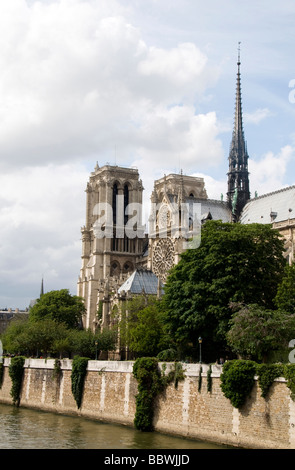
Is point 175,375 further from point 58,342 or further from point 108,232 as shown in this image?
point 108,232

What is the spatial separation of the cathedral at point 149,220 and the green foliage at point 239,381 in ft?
95.5

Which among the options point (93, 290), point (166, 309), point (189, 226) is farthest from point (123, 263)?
point (166, 309)

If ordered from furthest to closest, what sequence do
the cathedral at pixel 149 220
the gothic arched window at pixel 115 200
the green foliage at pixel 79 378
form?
the gothic arched window at pixel 115 200, the cathedral at pixel 149 220, the green foliage at pixel 79 378

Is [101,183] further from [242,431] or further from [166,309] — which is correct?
[242,431]

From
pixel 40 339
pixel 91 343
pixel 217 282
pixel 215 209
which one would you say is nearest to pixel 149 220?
pixel 215 209

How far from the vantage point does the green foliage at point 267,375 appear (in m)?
28.0

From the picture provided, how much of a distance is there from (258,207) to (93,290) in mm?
23879

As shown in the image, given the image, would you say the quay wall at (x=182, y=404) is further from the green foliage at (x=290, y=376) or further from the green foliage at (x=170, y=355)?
the green foliage at (x=170, y=355)

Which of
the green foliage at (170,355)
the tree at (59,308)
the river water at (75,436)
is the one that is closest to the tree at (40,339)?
the tree at (59,308)

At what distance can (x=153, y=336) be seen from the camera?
160 feet

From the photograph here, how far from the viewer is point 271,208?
69875mm

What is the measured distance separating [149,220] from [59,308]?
1569 centimetres

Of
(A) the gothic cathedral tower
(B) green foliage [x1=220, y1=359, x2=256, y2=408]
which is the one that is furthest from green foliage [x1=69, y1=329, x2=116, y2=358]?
(A) the gothic cathedral tower

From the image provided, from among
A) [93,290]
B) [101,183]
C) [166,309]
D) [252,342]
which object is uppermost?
[101,183]
